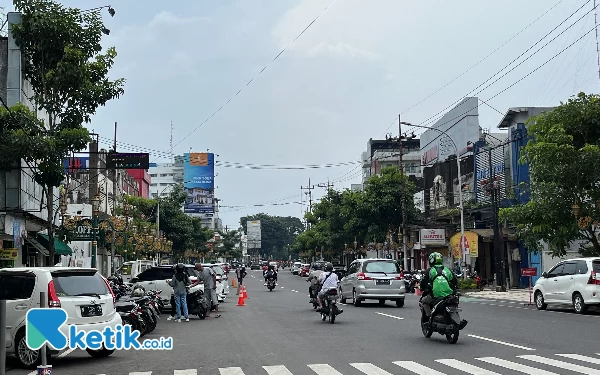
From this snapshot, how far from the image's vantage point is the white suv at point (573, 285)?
2347cm

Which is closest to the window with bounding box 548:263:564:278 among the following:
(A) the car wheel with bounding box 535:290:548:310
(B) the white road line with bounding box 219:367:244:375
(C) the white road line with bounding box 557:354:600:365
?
(A) the car wheel with bounding box 535:290:548:310

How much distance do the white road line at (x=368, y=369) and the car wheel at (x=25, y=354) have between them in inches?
208

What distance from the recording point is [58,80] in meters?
22.4

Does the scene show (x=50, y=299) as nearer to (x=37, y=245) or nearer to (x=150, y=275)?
(x=150, y=275)

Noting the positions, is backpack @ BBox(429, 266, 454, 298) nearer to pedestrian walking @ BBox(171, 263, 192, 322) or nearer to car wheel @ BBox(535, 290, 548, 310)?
pedestrian walking @ BBox(171, 263, 192, 322)

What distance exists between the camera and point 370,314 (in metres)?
23.6

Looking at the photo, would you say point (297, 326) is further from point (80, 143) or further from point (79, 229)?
point (79, 229)

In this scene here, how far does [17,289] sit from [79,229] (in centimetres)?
2374

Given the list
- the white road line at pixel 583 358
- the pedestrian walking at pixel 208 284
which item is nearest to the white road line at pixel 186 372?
the white road line at pixel 583 358

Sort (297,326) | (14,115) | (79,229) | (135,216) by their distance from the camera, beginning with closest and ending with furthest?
1. (297,326)
2. (14,115)
3. (79,229)
4. (135,216)

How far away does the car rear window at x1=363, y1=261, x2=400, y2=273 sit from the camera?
1091 inches

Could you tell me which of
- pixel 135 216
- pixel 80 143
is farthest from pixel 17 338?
pixel 135 216

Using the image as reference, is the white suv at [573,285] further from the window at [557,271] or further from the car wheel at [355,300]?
the car wheel at [355,300]

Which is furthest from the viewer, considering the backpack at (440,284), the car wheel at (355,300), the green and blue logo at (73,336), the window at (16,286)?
the car wheel at (355,300)
